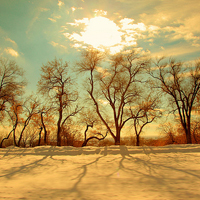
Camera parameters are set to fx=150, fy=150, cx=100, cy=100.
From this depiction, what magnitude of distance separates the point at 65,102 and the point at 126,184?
15.9 metres

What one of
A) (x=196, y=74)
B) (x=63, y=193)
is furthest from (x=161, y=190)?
(x=196, y=74)

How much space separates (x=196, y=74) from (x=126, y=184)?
19.1 m

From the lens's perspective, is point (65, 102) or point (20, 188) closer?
point (20, 188)

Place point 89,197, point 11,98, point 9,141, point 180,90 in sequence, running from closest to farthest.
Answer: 1. point 89,197
2. point 180,90
3. point 11,98
4. point 9,141

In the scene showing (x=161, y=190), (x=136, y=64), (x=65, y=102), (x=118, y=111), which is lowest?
(x=161, y=190)

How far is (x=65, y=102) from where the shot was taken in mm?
19609

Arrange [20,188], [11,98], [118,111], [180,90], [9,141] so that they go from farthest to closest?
[9,141]
[11,98]
[180,90]
[118,111]
[20,188]

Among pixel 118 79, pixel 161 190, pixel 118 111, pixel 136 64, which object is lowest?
pixel 161 190

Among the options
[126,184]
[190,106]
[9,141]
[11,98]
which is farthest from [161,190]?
[9,141]

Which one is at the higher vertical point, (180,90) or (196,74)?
(196,74)

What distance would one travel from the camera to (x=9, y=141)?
34.5 m

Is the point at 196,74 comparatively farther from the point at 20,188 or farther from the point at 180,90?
the point at 20,188

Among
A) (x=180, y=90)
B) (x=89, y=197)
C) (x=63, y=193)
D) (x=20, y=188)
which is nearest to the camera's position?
(x=89, y=197)

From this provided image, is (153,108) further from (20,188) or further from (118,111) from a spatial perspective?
(20,188)
